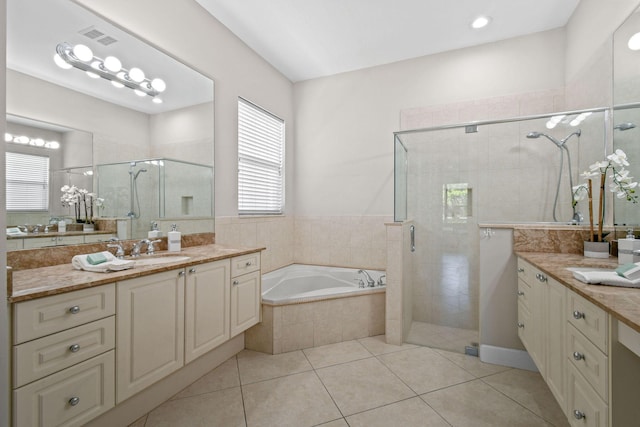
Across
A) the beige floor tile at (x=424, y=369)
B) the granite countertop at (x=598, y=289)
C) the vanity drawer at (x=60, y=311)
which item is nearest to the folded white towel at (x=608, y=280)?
the granite countertop at (x=598, y=289)

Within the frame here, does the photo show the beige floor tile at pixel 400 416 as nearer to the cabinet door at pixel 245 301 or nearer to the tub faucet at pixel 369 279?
the cabinet door at pixel 245 301

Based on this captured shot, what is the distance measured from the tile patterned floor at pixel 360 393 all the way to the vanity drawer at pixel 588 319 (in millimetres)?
814

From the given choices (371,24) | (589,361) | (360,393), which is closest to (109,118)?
(371,24)

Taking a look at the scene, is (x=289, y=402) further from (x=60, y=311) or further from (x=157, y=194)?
(x=157, y=194)

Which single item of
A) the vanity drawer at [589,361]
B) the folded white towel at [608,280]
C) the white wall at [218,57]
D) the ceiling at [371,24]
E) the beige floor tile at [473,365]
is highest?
the ceiling at [371,24]

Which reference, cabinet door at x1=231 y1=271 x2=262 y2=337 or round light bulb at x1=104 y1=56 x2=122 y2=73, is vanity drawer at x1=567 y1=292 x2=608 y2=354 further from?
round light bulb at x1=104 y1=56 x2=122 y2=73

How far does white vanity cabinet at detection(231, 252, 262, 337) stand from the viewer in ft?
7.02

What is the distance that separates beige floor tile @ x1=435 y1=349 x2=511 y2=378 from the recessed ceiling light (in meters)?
2.96

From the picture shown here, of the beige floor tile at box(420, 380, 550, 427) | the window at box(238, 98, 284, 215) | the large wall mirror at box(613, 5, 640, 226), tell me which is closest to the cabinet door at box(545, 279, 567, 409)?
the beige floor tile at box(420, 380, 550, 427)

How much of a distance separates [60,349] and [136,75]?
180 cm

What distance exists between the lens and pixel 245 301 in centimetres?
225

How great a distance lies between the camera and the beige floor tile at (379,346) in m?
2.47

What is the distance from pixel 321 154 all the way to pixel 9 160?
2.83m

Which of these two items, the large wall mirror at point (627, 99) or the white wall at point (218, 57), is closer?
the large wall mirror at point (627, 99)
